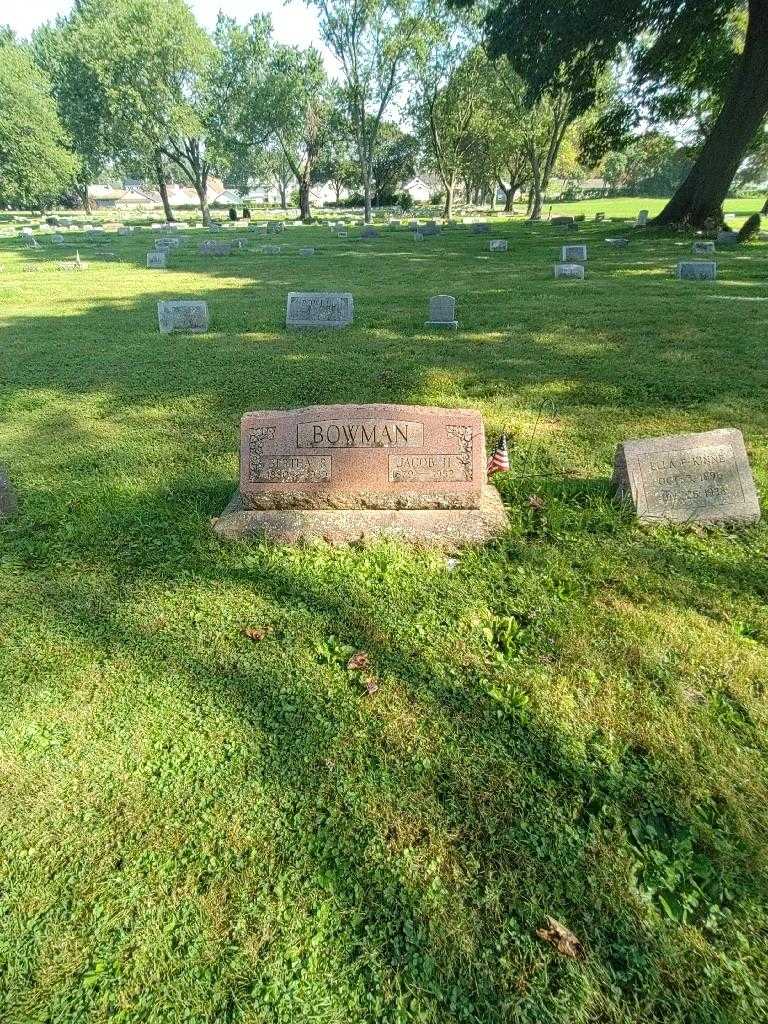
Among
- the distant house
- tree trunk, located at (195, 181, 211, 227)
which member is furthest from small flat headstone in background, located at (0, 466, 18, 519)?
the distant house

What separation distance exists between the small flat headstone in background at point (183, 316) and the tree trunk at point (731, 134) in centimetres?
2049

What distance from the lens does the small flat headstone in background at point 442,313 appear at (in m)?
9.52

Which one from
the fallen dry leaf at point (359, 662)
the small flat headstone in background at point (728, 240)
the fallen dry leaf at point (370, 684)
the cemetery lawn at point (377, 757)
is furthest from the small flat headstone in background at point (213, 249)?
the fallen dry leaf at point (370, 684)

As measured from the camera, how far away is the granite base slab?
12.7ft

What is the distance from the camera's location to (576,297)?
11641 millimetres

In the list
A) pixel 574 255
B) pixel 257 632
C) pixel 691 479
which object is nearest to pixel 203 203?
pixel 574 255

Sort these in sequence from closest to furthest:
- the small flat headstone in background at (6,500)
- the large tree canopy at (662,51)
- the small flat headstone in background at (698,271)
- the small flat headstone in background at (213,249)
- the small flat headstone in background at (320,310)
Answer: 1. the small flat headstone in background at (6,500)
2. the small flat headstone in background at (320,310)
3. the small flat headstone in background at (698,271)
4. the large tree canopy at (662,51)
5. the small flat headstone in background at (213,249)

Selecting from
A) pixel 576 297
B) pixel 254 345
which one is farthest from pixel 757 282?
pixel 254 345

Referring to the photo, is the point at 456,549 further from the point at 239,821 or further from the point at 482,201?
the point at 482,201

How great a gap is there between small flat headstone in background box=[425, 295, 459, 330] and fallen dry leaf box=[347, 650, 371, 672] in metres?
→ 7.66

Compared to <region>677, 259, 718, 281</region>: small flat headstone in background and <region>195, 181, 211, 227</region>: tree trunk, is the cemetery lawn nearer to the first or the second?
<region>677, 259, 718, 281</region>: small flat headstone in background

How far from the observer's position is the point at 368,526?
12.9ft

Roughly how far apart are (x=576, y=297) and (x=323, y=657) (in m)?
11.0

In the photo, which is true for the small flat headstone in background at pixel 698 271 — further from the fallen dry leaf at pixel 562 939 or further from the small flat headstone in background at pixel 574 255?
the fallen dry leaf at pixel 562 939
